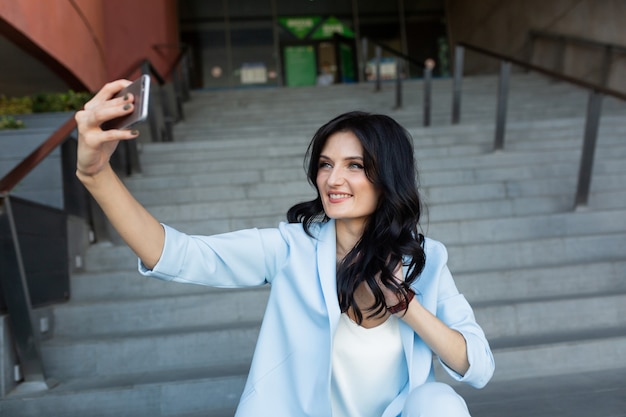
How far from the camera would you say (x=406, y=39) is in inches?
612

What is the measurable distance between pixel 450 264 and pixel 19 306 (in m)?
2.35

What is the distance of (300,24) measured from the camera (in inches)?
599

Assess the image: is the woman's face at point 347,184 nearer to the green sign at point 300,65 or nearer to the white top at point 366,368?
the white top at point 366,368

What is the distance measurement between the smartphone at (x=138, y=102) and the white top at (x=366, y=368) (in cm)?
76

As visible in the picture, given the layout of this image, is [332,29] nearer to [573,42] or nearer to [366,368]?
[573,42]

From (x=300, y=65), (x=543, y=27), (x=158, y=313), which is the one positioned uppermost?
(x=543, y=27)

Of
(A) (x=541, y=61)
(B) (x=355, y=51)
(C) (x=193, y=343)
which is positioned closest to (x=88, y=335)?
(C) (x=193, y=343)

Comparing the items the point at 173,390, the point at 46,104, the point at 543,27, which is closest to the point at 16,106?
the point at 46,104

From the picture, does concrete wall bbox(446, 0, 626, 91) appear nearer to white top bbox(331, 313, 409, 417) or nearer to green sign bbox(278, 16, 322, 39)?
green sign bbox(278, 16, 322, 39)

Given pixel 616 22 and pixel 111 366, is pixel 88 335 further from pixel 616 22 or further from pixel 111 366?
pixel 616 22

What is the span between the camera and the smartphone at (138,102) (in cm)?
102

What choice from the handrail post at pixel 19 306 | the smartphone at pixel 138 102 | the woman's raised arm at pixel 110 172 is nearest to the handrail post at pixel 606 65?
the handrail post at pixel 19 306

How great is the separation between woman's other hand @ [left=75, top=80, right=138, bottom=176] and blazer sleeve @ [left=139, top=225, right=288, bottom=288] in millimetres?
237

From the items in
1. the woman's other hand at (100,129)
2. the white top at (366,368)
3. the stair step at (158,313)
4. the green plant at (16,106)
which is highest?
the woman's other hand at (100,129)
